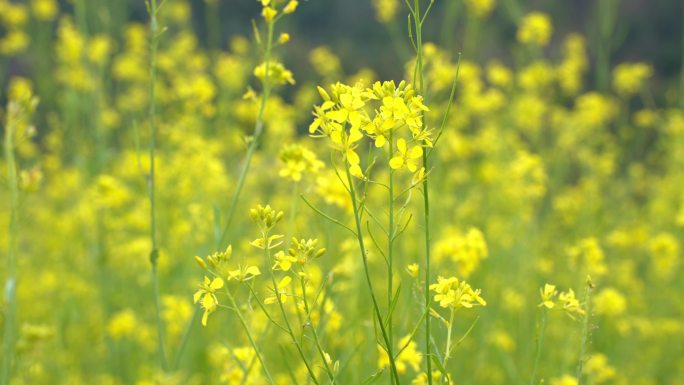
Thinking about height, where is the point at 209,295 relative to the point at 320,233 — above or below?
above

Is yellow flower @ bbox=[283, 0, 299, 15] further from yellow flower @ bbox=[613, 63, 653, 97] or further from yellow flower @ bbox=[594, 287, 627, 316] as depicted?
yellow flower @ bbox=[613, 63, 653, 97]

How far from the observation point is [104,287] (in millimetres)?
3637

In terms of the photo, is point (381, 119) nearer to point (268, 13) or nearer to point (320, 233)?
point (268, 13)

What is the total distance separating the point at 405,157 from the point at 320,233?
2452 mm

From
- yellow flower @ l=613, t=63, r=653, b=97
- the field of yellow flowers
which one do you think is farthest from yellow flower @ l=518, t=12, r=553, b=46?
yellow flower @ l=613, t=63, r=653, b=97

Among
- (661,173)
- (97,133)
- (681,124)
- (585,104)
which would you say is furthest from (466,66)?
(661,173)

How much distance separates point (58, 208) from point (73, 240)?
0.87 m

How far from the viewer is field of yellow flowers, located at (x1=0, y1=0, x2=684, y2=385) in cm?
195

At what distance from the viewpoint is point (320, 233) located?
12.4ft

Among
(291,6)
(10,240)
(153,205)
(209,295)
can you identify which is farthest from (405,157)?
(10,240)

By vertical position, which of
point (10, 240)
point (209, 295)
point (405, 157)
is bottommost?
point (10, 240)

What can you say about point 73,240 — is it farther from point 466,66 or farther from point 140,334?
point 466,66

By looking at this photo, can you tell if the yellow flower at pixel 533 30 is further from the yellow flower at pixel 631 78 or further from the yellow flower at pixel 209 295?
the yellow flower at pixel 209 295

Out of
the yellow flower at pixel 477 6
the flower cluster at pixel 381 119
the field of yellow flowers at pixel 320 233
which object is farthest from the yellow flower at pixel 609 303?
the flower cluster at pixel 381 119
